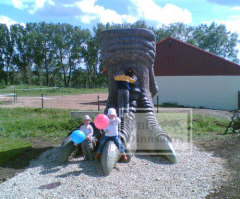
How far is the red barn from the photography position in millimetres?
18031

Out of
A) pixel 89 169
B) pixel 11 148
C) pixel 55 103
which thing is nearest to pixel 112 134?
pixel 89 169

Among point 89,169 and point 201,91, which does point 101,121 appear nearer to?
point 89,169

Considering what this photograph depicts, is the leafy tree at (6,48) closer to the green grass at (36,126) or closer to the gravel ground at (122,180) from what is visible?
the green grass at (36,126)

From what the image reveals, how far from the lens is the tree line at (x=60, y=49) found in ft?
140

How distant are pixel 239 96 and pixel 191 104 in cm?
329

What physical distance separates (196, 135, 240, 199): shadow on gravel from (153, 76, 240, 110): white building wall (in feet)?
36.6

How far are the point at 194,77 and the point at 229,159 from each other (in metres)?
13.3

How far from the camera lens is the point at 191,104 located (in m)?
19.1

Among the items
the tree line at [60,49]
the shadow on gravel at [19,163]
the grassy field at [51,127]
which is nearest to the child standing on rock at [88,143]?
the shadow on gravel at [19,163]

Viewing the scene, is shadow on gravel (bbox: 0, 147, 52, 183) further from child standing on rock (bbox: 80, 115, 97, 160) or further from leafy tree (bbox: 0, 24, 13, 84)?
leafy tree (bbox: 0, 24, 13, 84)

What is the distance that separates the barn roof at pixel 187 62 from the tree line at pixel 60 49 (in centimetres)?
2361

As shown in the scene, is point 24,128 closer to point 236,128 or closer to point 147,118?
point 147,118

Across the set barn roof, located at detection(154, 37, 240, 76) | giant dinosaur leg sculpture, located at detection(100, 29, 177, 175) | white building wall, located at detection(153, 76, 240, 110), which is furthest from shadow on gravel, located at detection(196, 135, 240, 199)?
barn roof, located at detection(154, 37, 240, 76)

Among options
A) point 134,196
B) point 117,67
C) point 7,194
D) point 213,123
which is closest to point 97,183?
point 134,196
